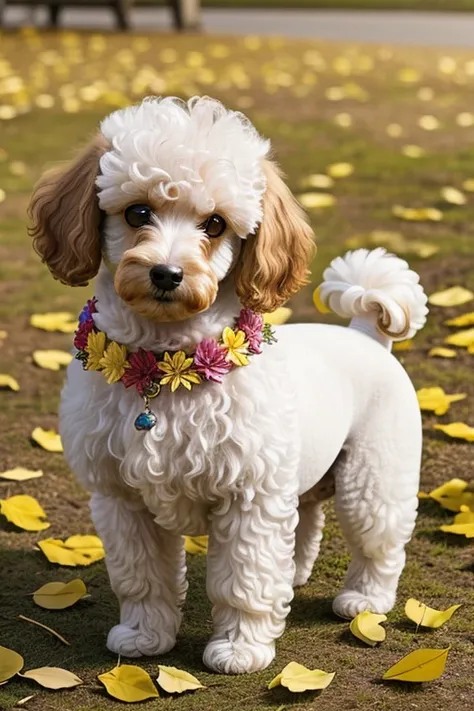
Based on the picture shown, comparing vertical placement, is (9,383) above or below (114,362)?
below

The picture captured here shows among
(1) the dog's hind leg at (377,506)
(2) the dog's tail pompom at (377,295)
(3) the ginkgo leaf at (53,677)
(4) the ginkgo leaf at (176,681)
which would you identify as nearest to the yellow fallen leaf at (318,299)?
(2) the dog's tail pompom at (377,295)

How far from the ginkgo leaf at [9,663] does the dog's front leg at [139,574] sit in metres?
0.24

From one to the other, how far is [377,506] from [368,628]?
0.31 m

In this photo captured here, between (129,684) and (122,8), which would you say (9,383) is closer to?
(129,684)

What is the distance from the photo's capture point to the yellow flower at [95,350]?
2875 mm

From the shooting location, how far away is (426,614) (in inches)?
127

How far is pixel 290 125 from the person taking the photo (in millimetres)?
10133

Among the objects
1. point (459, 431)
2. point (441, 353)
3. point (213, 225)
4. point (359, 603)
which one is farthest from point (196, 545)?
point (441, 353)

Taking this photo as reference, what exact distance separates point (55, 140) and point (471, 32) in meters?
10.6

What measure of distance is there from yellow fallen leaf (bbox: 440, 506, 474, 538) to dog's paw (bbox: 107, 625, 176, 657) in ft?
3.42

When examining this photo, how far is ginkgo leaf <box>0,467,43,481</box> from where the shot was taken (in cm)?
412

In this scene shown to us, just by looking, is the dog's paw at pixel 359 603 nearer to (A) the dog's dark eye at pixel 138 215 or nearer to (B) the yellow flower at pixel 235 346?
(B) the yellow flower at pixel 235 346

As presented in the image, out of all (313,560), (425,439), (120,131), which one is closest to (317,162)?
(425,439)

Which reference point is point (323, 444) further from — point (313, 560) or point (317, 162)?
point (317, 162)
